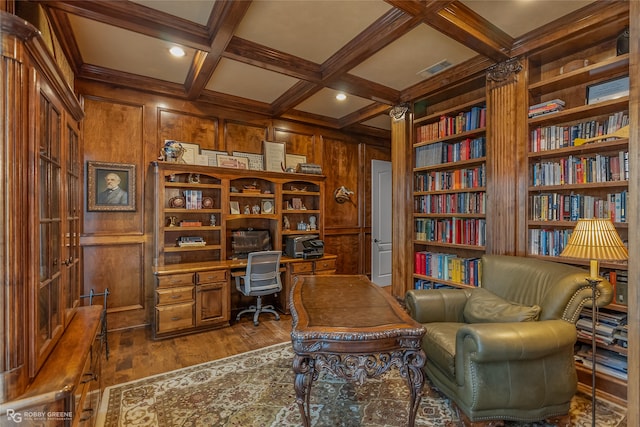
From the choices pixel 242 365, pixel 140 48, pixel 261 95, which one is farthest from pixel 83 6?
pixel 242 365

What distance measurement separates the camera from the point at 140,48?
2.73 m

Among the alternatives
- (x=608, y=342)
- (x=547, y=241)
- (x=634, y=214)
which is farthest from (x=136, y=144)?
(x=608, y=342)

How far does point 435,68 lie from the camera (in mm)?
3086

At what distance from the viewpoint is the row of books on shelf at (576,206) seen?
7.38ft

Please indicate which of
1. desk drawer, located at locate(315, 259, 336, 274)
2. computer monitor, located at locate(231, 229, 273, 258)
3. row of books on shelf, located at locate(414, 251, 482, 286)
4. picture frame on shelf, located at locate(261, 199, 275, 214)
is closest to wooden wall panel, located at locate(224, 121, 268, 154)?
picture frame on shelf, located at locate(261, 199, 275, 214)

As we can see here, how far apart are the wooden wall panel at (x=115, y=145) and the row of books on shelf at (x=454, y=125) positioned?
338 centimetres

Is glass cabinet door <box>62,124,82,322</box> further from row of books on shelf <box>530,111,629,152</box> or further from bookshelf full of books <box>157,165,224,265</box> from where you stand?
row of books on shelf <box>530,111,629,152</box>

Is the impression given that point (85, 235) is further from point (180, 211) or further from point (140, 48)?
point (140, 48)

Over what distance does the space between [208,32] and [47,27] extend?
3.51 feet

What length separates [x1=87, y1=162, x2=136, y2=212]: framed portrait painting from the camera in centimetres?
323

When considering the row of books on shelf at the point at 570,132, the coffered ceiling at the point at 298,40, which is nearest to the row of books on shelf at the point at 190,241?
the coffered ceiling at the point at 298,40

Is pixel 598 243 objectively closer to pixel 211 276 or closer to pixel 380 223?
pixel 211 276

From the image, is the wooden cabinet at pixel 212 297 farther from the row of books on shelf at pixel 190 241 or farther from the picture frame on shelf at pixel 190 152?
the picture frame on shelf at pixel 190 152

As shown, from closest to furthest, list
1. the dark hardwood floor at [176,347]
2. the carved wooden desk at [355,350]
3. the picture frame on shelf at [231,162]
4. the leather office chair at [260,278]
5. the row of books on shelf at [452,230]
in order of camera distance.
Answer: the carved wooden desk at [355,350], the dark hardwood floor at [176,347], the row of books on shelf at [452,230], the leather office chair at [260,278], the picture frame on shelf at [231,162]
